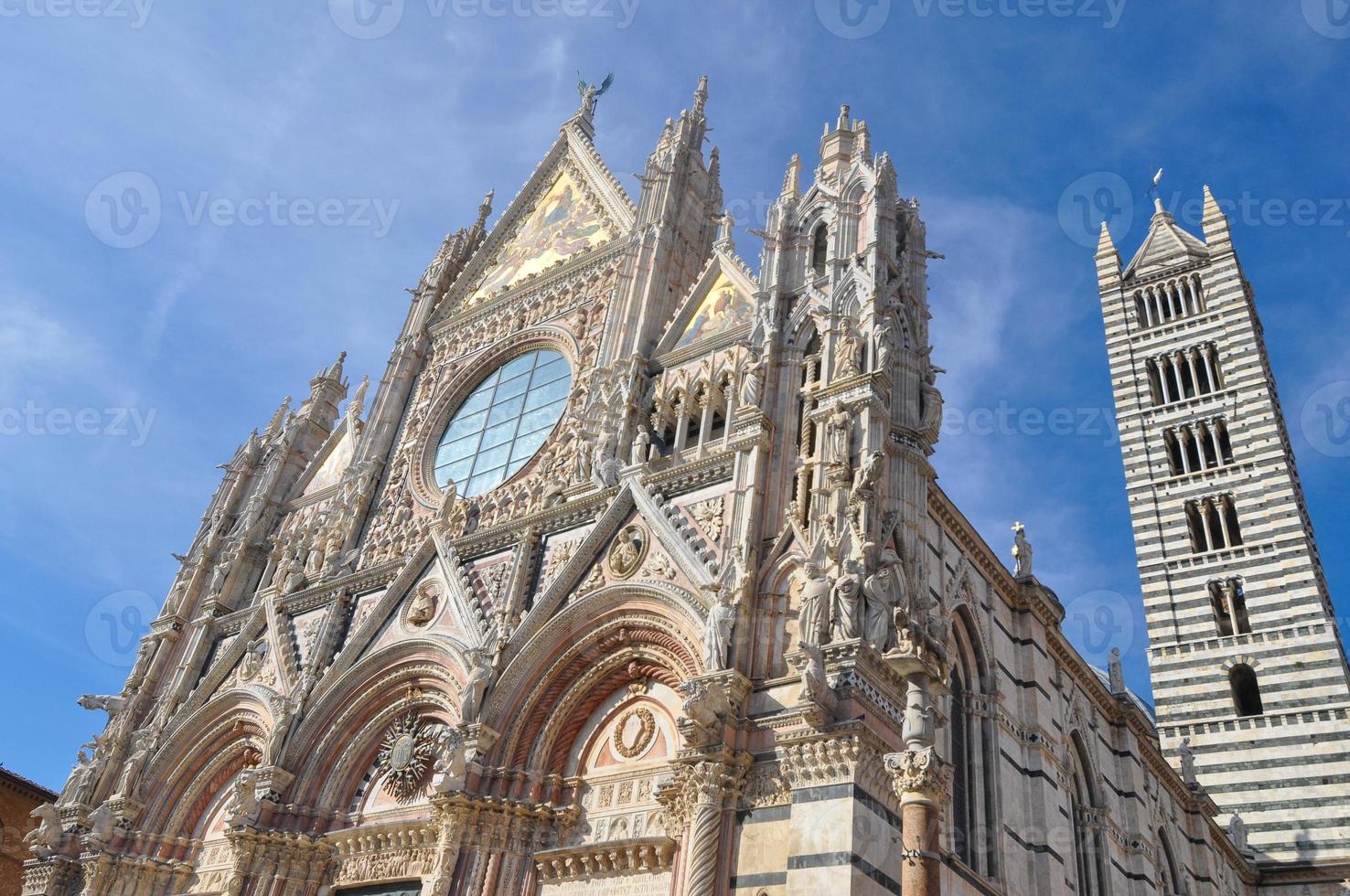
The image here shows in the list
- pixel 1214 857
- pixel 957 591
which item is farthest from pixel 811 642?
pixel 1214 857

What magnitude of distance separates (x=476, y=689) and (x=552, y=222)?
→ 12.2 meters

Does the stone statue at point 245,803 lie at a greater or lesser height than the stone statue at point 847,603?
lesser

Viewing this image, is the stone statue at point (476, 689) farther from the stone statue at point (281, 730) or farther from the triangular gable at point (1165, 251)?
the triangular gable at point (1165, 251)

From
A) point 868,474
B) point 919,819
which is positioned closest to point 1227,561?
point 868,474

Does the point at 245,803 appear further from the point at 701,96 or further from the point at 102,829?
the point at 701,96

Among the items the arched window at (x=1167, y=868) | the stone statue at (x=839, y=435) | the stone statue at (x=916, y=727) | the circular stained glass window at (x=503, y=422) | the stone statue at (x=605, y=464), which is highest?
the circular stained glass window at (x=503, y=422)

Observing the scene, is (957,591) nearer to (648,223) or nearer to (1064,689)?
(1064,689)

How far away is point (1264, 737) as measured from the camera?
92.6 ft

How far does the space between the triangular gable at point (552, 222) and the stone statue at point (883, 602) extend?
11.3 m

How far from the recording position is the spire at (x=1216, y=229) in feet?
123

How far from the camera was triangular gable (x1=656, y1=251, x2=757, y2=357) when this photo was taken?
57.2 feet

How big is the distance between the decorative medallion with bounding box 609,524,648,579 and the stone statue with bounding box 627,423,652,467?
4.05 feet

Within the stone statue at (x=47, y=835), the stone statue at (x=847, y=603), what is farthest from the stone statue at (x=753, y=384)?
the stone statue at (x=47, y=835)

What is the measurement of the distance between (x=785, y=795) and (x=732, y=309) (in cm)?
886
